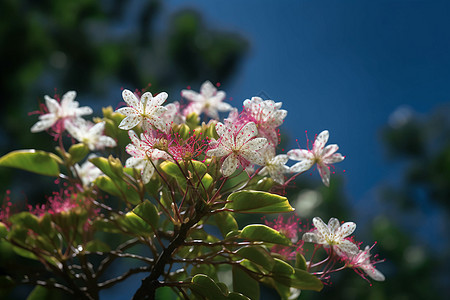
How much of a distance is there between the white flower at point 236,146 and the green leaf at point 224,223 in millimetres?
93

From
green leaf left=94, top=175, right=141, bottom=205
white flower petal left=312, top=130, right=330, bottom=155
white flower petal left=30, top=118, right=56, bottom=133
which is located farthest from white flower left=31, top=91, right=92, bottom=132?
white flower petal left=312, top=130, right=330, bottom=155

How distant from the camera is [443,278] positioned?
464 centimetres

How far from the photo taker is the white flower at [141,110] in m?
0.42

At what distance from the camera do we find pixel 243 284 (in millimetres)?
491

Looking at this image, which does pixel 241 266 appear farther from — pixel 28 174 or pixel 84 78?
pixel 84 78

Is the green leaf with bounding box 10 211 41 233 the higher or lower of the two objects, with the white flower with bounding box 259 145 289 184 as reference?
lower

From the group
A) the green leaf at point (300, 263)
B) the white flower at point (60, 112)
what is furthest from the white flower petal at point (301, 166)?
the white flower at point (60, 112)

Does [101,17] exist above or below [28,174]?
above

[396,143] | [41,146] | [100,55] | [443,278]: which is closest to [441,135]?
[396,143]

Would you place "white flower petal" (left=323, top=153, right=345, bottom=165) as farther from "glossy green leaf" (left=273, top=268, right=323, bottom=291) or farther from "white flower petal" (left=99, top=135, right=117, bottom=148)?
"white flower petal" (left=99, top=135, right=117, bottom=148)

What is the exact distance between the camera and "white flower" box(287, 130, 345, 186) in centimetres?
49

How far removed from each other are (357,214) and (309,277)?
13.0 ft

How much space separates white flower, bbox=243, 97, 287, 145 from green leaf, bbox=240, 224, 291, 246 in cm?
10

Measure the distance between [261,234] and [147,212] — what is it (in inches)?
4.9
